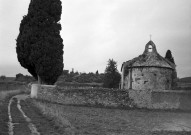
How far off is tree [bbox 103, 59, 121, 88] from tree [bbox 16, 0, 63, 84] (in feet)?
72.7

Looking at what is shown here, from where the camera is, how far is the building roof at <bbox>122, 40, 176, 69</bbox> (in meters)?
37.2

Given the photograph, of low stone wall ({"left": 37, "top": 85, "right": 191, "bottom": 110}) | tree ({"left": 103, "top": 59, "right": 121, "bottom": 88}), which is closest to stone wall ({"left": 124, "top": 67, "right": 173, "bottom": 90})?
low stone wall ({"left": 37, "top": 85, "right": 191, "bottom": 110})

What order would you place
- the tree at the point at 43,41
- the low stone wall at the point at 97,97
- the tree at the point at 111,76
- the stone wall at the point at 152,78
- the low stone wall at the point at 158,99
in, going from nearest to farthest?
the low stone wall at the point at 97,97 → the low stone wall at the point at 158,99 → the tree at the point at 43,41 → the stone wall at the point at 152,78 → the tree at the point at 111,76

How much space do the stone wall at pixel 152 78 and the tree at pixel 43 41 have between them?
372 inches

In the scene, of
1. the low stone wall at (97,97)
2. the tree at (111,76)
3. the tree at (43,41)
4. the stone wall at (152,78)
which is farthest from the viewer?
the tree at (111,76)

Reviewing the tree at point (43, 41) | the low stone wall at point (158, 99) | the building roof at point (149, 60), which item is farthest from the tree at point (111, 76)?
the low stone wall at point (158, 99)

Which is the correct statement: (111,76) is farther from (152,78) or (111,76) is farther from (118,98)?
(118,98)

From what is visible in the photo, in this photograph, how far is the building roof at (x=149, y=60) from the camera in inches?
1467

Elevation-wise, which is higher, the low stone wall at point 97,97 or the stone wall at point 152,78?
the stone wall at point 152,78

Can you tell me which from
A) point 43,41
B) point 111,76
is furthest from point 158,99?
point 111,76

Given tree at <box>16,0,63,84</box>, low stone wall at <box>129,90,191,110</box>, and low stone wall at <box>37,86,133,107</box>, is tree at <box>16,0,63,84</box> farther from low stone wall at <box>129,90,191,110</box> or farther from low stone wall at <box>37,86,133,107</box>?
low stone wall at <box>129,90,191,110</box>

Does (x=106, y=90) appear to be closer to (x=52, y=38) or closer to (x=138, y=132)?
(x=52, y=38)

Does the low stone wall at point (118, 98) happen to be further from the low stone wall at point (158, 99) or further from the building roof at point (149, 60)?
the building roof at point (149, 60)

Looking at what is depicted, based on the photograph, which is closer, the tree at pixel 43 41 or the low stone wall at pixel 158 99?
the low stone wall at pixel 158 99
